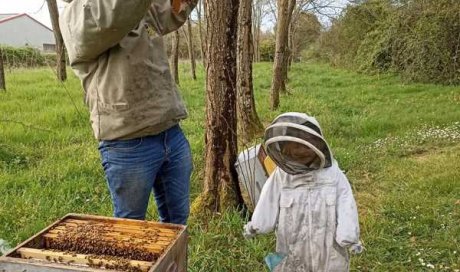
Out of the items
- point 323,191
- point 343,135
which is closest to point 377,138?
point 343,135

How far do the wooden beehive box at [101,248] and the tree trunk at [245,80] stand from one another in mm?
4938

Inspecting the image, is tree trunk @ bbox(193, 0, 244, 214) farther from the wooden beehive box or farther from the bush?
the bush

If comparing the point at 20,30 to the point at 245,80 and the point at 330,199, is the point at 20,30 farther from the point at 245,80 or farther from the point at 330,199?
the point at 330,199

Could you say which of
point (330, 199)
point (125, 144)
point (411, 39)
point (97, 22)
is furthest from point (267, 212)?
point (411, 39)

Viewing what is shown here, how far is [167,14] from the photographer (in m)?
2.27

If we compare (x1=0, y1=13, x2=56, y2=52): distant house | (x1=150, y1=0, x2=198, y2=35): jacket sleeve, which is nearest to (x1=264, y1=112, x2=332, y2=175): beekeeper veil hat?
(x1=150, y1=0, x2=198, y2=35): jacket sleeve

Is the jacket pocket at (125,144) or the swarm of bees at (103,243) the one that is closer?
the swarm of bees at (103,243)

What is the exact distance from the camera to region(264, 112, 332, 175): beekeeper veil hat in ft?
8.10

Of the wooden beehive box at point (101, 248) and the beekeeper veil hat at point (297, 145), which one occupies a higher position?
the beekeeper veil hat at point (297, 145)

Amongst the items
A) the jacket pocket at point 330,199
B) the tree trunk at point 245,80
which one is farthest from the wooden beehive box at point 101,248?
the tree trunk at point 245,80

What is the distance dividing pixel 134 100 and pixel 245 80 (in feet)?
16.6

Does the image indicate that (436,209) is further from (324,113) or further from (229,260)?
(324,113)

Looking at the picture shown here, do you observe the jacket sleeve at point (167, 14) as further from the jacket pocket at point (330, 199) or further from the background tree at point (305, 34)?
the background tree at point (305, 34)

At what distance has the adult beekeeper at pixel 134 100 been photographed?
6.62 ft
